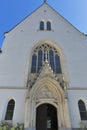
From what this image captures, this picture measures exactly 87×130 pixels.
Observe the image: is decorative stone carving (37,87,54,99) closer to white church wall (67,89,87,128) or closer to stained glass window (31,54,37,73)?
white church wall (67,89,87,128)

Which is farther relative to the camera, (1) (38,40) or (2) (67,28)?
(2) (67,28)

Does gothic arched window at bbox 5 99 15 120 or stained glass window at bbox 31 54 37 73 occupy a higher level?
stained glass window at bbox 31 54 37 73

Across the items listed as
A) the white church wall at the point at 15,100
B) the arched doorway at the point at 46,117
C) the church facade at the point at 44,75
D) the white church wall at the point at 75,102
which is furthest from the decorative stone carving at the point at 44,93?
the white church wall at the point at 75,102

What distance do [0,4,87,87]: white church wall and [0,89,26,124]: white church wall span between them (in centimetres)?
64

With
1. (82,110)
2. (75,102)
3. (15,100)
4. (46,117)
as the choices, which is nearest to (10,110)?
(15,100)

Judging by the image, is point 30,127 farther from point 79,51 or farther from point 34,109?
point 79,51

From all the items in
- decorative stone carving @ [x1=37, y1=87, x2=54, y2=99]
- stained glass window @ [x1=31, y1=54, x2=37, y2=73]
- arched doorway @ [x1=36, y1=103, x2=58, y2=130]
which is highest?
stained glass window @ [x1=31, y1=54, x2=37, y2=73]

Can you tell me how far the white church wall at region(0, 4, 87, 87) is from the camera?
41.4 feet

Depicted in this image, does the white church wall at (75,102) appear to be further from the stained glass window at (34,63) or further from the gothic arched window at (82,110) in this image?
the stained glass window at (34,63)

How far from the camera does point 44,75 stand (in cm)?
1188

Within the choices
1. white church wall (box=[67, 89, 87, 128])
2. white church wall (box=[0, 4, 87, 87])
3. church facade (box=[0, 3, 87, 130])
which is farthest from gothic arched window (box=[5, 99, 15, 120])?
white church wall (box=[67, 89, 87, 128])

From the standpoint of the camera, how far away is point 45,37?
1532 centimetres

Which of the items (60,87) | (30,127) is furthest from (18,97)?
(60,87)

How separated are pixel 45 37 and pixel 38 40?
2.69 feet
